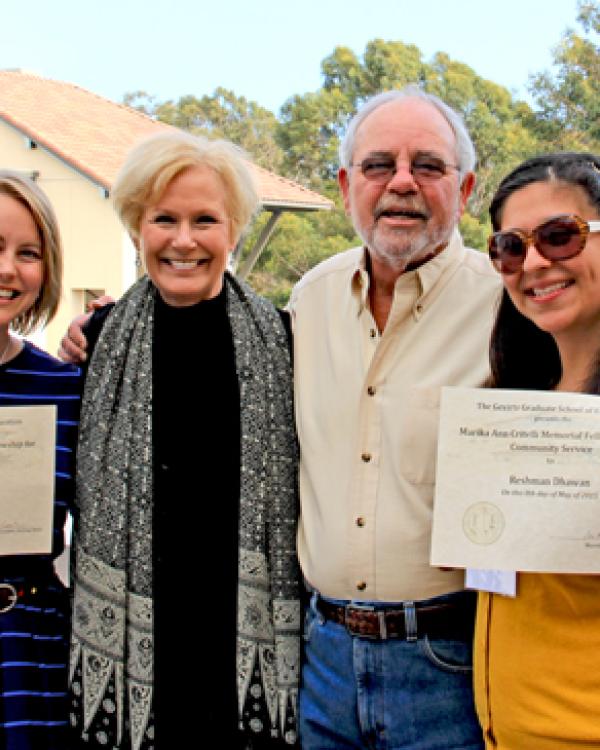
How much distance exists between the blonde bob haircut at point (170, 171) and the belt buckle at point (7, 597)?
3.57ft

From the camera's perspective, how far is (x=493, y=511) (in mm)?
1862

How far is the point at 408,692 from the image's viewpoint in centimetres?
229

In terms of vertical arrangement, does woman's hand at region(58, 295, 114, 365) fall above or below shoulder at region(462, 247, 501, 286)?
below

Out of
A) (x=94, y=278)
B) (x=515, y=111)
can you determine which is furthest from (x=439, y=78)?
(x=94, y=278)

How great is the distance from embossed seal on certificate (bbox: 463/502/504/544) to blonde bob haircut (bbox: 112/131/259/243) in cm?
127

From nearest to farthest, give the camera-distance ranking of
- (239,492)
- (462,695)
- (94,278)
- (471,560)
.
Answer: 1. (471,560)
2. (462,695)
3. (239,492)
4. (94,278)

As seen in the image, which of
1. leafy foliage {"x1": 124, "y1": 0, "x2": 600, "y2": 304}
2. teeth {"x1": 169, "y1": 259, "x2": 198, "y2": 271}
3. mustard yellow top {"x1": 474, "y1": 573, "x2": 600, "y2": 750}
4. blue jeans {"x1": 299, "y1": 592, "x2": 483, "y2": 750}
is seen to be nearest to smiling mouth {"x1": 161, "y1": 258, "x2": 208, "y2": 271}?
teeth {"x1": 169, "y1": 259, "x2": 198, "y2": 271}

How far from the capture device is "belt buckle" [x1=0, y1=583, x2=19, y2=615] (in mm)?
2314

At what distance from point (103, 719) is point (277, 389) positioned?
3.45 feet

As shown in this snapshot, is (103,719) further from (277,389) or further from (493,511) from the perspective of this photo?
(493,511)

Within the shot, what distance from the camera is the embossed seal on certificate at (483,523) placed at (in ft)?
6.07

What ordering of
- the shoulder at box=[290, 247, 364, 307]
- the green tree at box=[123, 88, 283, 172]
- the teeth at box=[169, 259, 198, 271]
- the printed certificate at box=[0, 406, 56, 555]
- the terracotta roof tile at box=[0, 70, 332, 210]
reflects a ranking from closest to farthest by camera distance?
the printed certificate at box=[0, 406, 56, 555], the teeth at box=[169, 259, 198, 271], the shoulder at box=[290, 247, 364, 307], the terracotta roof tile at box=[0, 70, 332, 210], the green tree at box=[123, 88, 283, 172]

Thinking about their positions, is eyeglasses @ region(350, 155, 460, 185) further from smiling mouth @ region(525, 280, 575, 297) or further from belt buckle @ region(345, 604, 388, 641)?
belt buckle @ region(345, 604, 388, 641)

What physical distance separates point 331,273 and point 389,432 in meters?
0.65
